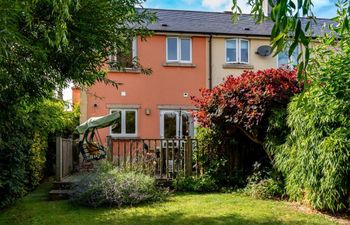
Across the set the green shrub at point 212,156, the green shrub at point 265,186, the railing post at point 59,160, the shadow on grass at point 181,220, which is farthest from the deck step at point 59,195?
the green shrub at point 265,186

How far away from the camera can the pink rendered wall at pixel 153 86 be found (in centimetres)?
1694

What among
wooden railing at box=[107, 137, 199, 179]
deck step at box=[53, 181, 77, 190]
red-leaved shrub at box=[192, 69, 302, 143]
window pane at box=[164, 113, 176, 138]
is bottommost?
deck step at box=[53, 181, 77, 190]

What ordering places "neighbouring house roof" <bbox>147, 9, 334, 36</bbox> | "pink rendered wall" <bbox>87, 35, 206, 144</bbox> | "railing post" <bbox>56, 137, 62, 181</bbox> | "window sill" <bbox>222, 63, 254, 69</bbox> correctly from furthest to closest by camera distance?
1. "window sill" <bbox>222, 63, 254, 69</bbox>
2. "neighbouring house roof" <bbox>147, 9, 334, 36</bbox>
3. "pink rendered wall" <bbox>87, 35, 206, 144</bbox>
4. "railing post" <bbox>56, 137, 62, 181</bbox>

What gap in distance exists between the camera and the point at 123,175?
31.9ft

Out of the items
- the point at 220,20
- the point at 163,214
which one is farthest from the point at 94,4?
the point at 220,20

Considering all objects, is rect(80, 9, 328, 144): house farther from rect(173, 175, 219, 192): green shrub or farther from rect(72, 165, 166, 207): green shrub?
rect(72, 165, 166, 207): green shrub

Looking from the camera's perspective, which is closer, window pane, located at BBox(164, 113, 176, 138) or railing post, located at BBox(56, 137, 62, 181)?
railing post, located at BBox(56, 137, 62, 181)

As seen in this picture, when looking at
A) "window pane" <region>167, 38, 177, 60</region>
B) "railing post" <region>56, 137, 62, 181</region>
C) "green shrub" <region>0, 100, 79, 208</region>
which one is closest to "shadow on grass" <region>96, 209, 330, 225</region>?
"green shrub" <region>0, 100, 79, 208</region>

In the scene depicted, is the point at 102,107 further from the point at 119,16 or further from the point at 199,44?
the point at 119,16

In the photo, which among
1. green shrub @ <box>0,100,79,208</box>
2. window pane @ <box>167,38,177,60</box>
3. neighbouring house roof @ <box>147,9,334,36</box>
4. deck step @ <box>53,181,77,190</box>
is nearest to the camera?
green shrub @ <box>0,100,79,208</box>

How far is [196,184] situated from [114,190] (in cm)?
279

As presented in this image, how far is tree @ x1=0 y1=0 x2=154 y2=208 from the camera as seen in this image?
4.50 meters

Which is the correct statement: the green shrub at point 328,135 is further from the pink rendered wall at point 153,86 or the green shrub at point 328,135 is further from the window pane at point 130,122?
the window pane at point 130,122

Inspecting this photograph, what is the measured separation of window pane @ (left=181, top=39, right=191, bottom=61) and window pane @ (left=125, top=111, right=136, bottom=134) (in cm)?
344
